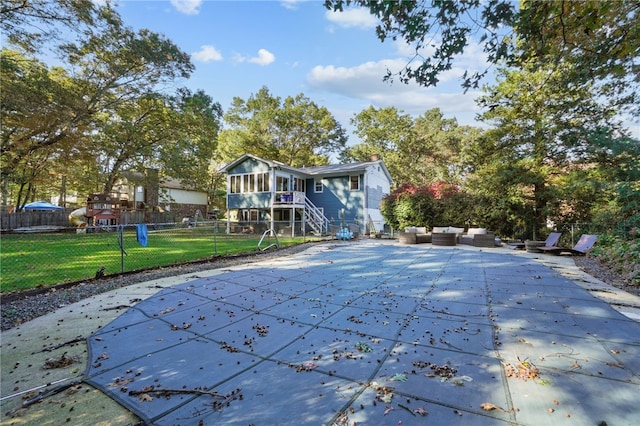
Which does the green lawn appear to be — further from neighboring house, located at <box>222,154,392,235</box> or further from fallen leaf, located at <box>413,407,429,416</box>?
neighboring house, located at <box>222,154,392,235</box>

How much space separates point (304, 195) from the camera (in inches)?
842

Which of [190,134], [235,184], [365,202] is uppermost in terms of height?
[190,134]

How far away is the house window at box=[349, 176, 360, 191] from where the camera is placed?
2123 centimetres

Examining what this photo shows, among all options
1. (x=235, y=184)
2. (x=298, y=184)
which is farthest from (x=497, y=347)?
(x=235, y=184)

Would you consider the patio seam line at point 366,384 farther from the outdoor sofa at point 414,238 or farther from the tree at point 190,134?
the tree at point 190,134

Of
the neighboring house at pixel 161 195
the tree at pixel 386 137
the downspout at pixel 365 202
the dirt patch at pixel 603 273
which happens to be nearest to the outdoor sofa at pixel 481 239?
the dirt patch at pixel 603 273

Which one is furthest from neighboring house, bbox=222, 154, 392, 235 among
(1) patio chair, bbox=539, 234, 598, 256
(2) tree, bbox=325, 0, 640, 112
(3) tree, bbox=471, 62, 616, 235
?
(2) tree, bbox=325, 0, 640, 112

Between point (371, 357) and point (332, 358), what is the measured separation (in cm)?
39

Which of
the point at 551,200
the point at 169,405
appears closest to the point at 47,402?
the point at 169,405

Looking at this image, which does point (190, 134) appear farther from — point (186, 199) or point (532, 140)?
point (532, 140)

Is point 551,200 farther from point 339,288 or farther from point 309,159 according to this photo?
point 309,159

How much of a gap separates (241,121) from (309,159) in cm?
853

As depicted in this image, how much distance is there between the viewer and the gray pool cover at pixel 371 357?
213 centimetres

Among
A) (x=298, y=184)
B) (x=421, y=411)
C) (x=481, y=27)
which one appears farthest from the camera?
(x=298, y=184)
